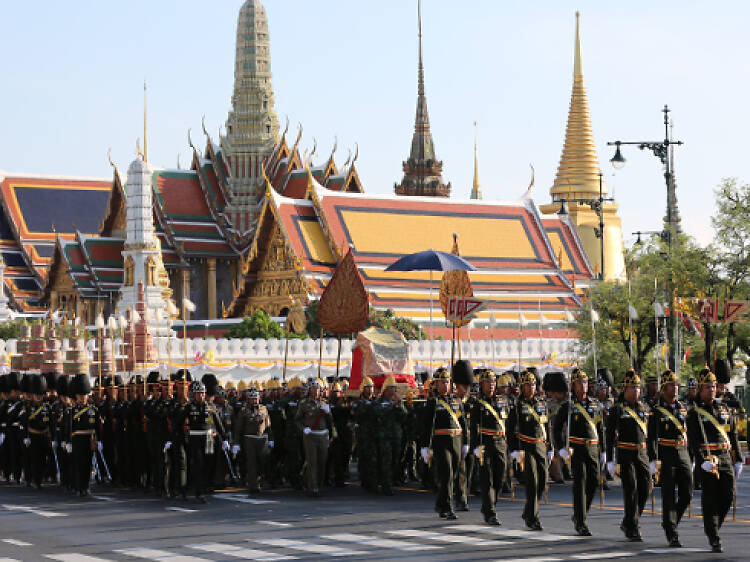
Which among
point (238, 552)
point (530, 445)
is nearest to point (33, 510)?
point (238, 552)

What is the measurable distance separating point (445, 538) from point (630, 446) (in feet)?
6.09

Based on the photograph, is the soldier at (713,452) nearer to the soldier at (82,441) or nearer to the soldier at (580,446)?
the soldier at (580,446)

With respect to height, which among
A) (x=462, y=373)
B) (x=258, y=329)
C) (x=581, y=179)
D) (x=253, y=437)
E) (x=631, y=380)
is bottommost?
(x=253, y=437)

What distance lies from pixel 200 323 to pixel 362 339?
27108 millimetres

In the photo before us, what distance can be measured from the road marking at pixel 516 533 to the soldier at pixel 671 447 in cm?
92

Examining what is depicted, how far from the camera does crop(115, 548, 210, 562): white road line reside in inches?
513

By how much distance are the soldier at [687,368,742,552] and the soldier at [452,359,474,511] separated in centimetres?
310

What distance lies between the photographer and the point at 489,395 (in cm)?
1594

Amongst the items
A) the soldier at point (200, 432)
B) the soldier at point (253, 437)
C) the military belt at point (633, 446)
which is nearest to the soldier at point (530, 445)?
the military belt at point (633, 446)

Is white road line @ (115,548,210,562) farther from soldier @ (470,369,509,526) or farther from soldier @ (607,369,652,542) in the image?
soldier @ (607,369,652,542)

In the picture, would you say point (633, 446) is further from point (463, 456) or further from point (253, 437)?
point (253, 437)

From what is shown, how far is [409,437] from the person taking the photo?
20.2 metres

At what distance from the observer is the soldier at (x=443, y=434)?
51.8ft

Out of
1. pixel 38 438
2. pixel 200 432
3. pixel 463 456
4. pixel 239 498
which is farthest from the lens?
pixel 38 438
